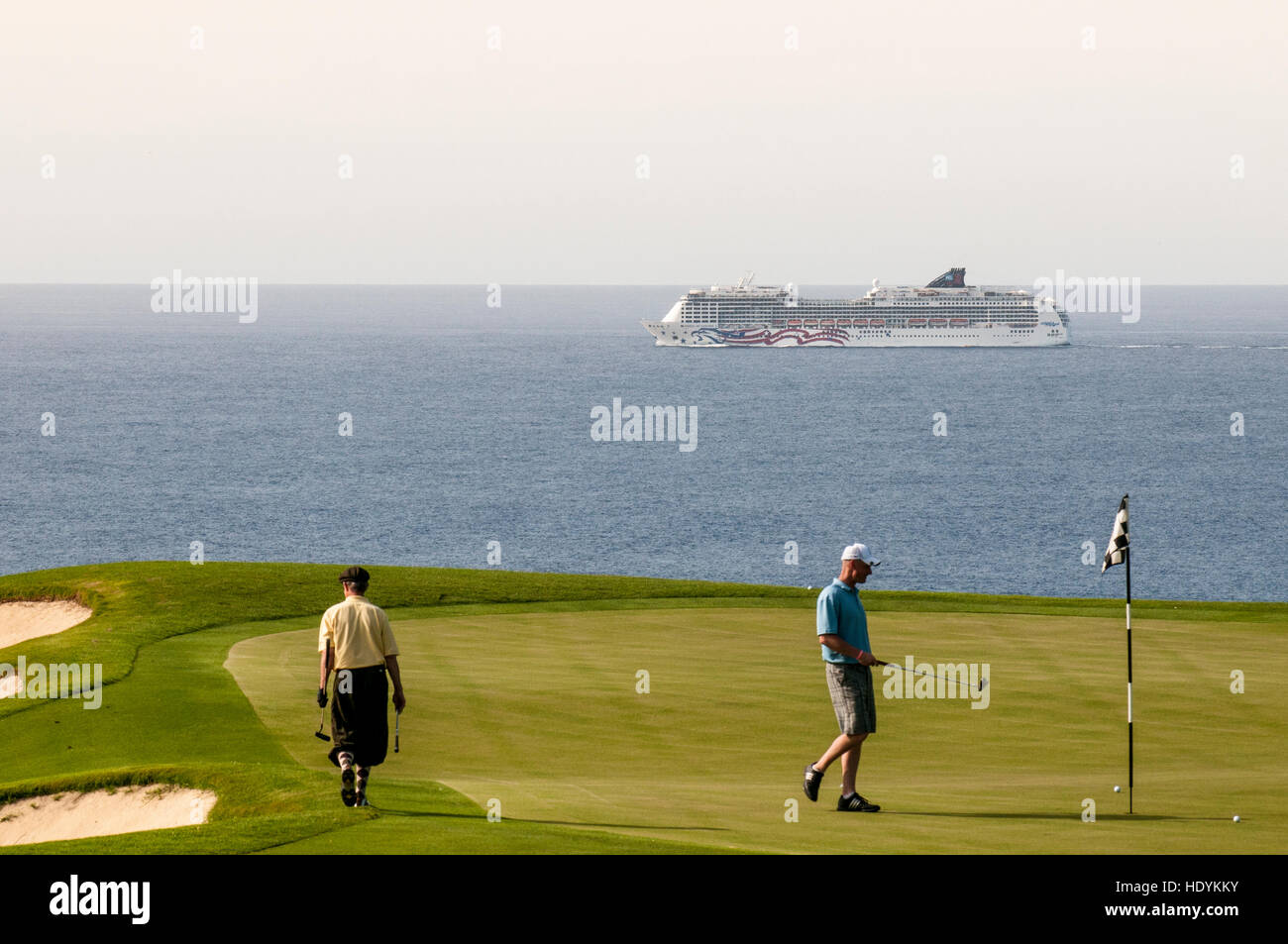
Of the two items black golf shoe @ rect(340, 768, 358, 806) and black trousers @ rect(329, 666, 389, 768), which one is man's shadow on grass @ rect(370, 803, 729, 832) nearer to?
black golf shoe @ rect(340, 768, 358, 806)

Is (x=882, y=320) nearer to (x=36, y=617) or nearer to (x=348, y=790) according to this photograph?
(x=36, y=617)

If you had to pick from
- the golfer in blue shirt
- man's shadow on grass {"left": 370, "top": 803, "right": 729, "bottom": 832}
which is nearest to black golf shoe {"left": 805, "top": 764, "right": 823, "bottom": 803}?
the golfer in blue shirt

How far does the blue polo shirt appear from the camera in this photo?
37.6ft

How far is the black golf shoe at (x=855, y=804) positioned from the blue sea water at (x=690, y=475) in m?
46.6

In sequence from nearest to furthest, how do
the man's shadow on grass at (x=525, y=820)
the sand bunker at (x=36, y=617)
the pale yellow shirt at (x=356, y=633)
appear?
the man's shadow on grass at (x=525, y=820), the pale yellow shirt at (x=356, y=633), the sand bunker at (x=36, y=617)

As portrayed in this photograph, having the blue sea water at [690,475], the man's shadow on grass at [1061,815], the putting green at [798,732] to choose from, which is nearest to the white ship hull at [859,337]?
the blue sea water at [690,475]

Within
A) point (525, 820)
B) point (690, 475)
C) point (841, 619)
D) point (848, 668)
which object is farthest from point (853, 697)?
point (690, 475)

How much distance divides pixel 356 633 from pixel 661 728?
4329 millimetres

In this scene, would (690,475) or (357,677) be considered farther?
(690,475)

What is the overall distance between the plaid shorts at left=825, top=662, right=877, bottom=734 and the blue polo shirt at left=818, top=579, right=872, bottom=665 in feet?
0.27

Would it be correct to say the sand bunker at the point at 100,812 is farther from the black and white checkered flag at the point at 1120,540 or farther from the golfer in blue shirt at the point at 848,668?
the black and white checkered flag at the point at 1120,540

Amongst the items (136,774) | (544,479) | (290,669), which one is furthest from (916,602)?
(544,479)

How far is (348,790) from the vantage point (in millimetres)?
11266

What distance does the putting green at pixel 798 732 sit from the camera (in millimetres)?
10672
